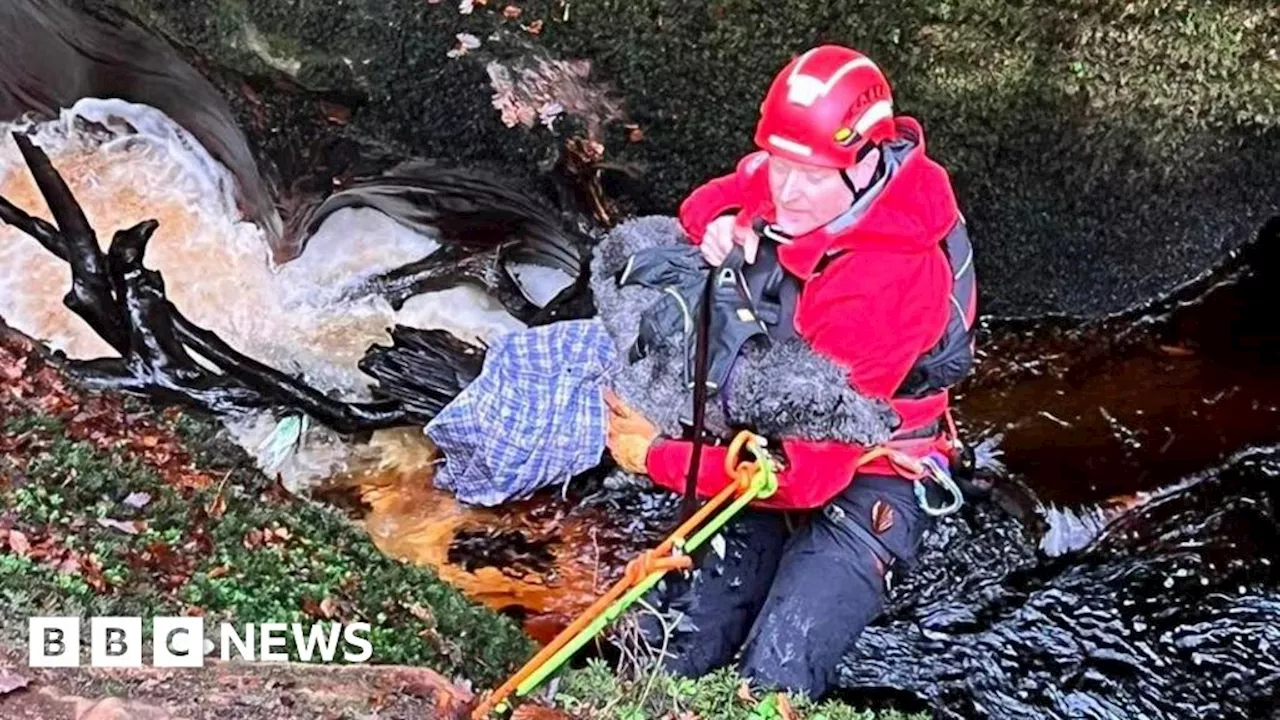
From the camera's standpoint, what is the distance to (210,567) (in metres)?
3.56

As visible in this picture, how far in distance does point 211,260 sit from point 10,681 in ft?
10.8

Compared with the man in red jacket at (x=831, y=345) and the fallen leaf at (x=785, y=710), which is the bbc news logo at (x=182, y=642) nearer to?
the man in red jacket at (x=831, y=345)

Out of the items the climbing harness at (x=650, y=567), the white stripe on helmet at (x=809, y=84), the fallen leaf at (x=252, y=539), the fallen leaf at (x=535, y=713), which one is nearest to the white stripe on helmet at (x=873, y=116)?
the white stripe on helmet at (x=809, y=84)

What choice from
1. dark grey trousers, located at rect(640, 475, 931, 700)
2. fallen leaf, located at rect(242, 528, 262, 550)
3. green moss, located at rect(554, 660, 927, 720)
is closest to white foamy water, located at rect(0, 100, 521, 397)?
fallen leaf, located at rect(242, 528, 262, 550)

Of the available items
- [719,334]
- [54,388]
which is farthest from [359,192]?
[719,334]

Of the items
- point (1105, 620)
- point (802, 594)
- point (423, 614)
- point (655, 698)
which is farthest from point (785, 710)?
point (1105, 620)

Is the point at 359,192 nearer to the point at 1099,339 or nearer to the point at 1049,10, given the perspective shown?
the point at 1049,10

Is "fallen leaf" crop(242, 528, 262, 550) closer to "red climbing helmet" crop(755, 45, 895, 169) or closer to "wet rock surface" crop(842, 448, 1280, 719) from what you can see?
"red climbing helmet" crop(755, 45, 895, 169)

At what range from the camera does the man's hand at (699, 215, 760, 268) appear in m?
3.46

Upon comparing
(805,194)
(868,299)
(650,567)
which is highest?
(805,194)

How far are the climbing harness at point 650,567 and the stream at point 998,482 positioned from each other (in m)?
1.50

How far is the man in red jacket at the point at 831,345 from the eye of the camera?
322 cm

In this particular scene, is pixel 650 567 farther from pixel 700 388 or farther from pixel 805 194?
pixel 805 194

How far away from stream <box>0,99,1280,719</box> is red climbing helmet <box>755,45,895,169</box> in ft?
6.96
